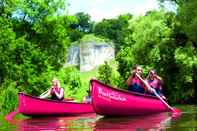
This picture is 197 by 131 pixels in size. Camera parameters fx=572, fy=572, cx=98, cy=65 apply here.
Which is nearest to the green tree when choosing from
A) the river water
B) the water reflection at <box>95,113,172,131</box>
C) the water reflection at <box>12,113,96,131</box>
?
the water reflection at <box>12,113,96,131</box>

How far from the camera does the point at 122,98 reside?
15500mm

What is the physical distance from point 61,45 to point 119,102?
86.2 feet

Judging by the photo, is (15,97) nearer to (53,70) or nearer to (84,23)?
(53,70)

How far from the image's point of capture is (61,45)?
4156cm

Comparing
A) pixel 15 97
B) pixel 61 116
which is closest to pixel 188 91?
pixel 15 97

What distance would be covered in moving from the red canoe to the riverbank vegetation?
16853 millimetres

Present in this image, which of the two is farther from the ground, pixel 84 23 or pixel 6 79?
pixel 84 23

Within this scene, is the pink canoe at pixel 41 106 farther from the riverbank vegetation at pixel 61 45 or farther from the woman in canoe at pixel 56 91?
the riverbank vegetation at pixel 61 45

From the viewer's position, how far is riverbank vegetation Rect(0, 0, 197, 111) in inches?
1403

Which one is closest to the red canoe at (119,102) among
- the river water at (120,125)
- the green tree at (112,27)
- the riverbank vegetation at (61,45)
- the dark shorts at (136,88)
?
the river water at (120,125)

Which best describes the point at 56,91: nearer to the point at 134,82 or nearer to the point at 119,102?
the point at 134,82

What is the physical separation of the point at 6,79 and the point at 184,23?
1267cm

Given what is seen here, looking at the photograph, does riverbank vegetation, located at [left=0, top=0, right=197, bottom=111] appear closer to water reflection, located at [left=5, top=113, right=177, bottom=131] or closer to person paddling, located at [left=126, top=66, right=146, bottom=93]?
person paddling, located at [left=126, top=66, right=146, bottom=93]

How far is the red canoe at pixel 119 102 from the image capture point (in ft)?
49.7
